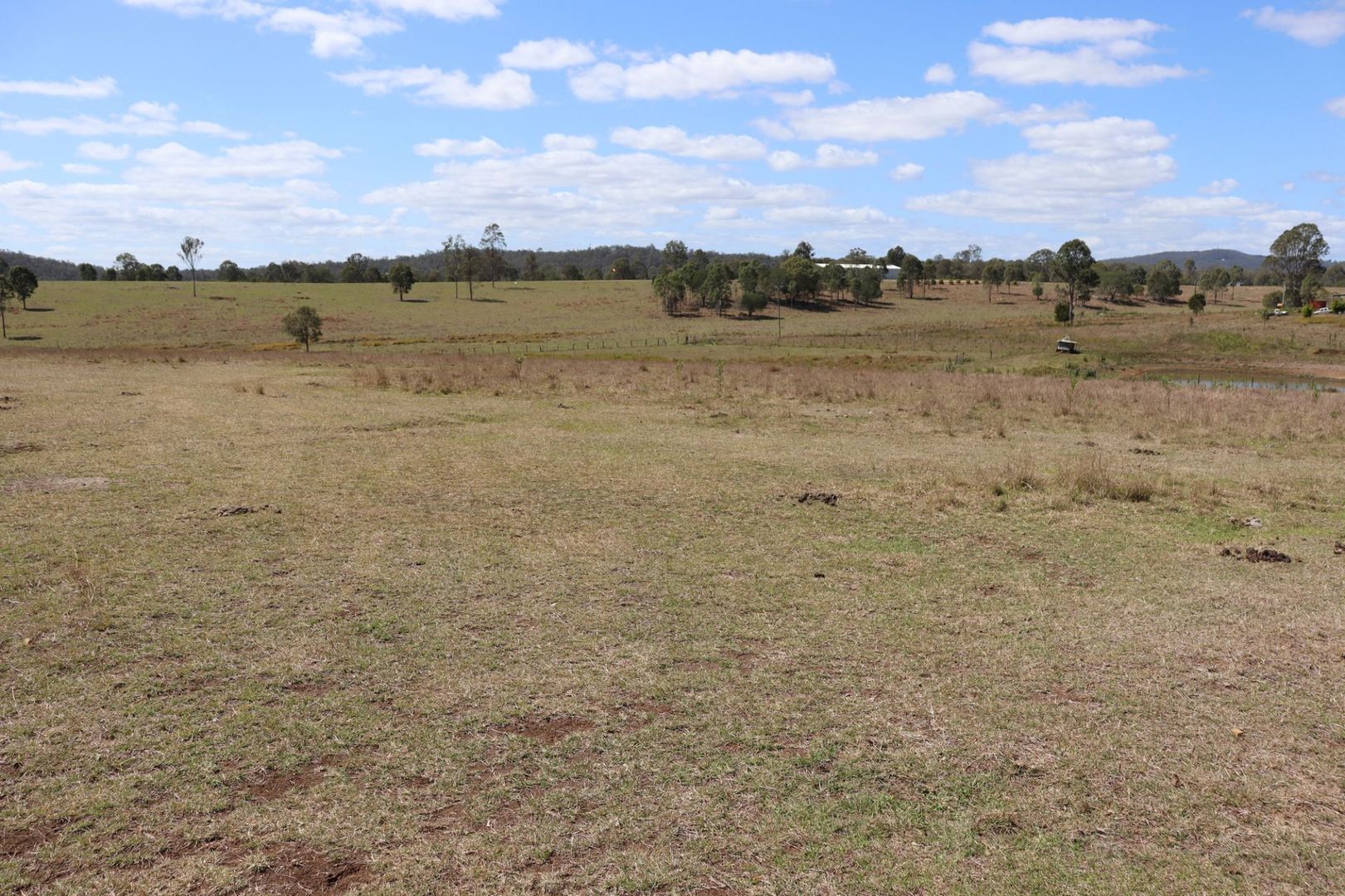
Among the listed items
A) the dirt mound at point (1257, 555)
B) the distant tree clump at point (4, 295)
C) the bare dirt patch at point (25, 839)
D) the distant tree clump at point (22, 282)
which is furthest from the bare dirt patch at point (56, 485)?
the distant tree clump at point (22, 282)

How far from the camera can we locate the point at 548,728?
23.0ft

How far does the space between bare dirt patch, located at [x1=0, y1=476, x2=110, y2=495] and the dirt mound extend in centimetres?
1801

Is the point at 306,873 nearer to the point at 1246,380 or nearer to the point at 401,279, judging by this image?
the point at 1246,380

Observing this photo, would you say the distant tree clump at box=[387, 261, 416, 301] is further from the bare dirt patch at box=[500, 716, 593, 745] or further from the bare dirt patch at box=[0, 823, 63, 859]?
the bare dirt patch at box=[0, 823, 63, 859]

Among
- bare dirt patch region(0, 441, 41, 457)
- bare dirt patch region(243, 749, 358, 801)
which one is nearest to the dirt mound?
bare dirt patch region(243, 749, 358, 801)

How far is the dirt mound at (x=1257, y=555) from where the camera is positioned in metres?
11.6

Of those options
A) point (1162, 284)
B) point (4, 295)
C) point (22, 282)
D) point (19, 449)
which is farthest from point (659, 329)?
point (1162, 284)

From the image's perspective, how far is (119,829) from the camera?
5.57 m

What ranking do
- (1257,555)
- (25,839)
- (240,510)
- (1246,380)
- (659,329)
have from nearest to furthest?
(25,839) < (1257,555) < (240,510) < (1246,380) < (659,329)

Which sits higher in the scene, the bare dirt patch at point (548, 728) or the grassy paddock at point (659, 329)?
the grassy paddock at point (659, 329)

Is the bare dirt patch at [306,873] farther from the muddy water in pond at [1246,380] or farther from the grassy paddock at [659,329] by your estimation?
A: the grassy paddock at [659,329]

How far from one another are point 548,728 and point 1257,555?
1028cm

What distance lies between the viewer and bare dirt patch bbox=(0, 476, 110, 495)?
1480 centimetres

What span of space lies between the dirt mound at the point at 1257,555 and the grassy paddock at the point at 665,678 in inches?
5.7
